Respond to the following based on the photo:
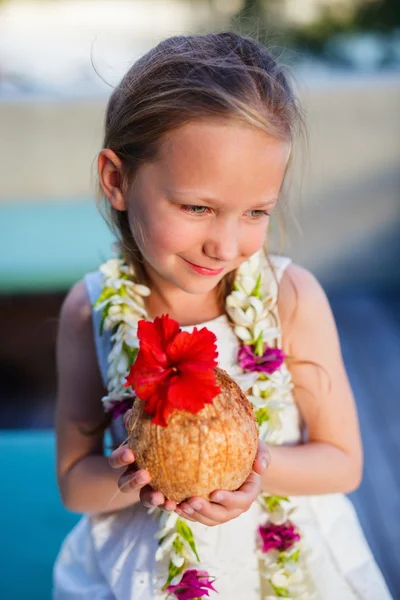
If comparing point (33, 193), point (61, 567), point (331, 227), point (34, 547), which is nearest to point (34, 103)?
point (33, 193)

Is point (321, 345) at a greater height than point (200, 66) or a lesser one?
lesser

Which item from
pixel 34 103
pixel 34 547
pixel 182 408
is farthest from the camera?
pixel 34 103

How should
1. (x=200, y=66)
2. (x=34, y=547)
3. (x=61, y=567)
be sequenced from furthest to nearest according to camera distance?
(x=34, y=547), (x=61, y=567), (x=200, y=66)

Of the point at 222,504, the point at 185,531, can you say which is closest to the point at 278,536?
the point at 185,531

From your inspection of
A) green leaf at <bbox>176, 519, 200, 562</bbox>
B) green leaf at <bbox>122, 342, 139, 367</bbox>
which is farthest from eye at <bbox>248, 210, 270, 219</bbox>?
green leaf at <bbox>176, 519, 200, 562</bbox>

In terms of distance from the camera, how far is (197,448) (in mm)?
1008

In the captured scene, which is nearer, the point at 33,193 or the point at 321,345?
the point at 321,345

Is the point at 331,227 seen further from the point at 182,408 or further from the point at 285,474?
the point at 182,408

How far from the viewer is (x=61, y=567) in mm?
1622

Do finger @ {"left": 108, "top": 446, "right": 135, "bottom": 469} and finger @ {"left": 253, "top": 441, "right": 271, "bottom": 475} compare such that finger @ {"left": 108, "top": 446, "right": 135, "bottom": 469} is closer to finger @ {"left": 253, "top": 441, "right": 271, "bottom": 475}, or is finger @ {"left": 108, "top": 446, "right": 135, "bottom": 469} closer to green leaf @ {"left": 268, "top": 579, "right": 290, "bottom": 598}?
finger @ {"left": 253, "top": 441, "right": 271, "bottom": 475}

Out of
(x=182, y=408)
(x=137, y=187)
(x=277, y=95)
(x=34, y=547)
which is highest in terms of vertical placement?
(x=277, y=95)

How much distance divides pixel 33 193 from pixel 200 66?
3895 millimetres

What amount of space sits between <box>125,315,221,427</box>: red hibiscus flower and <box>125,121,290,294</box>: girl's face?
0.25m

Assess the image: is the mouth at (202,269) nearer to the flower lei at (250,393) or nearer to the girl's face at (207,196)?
the girl's face at (207,196)
